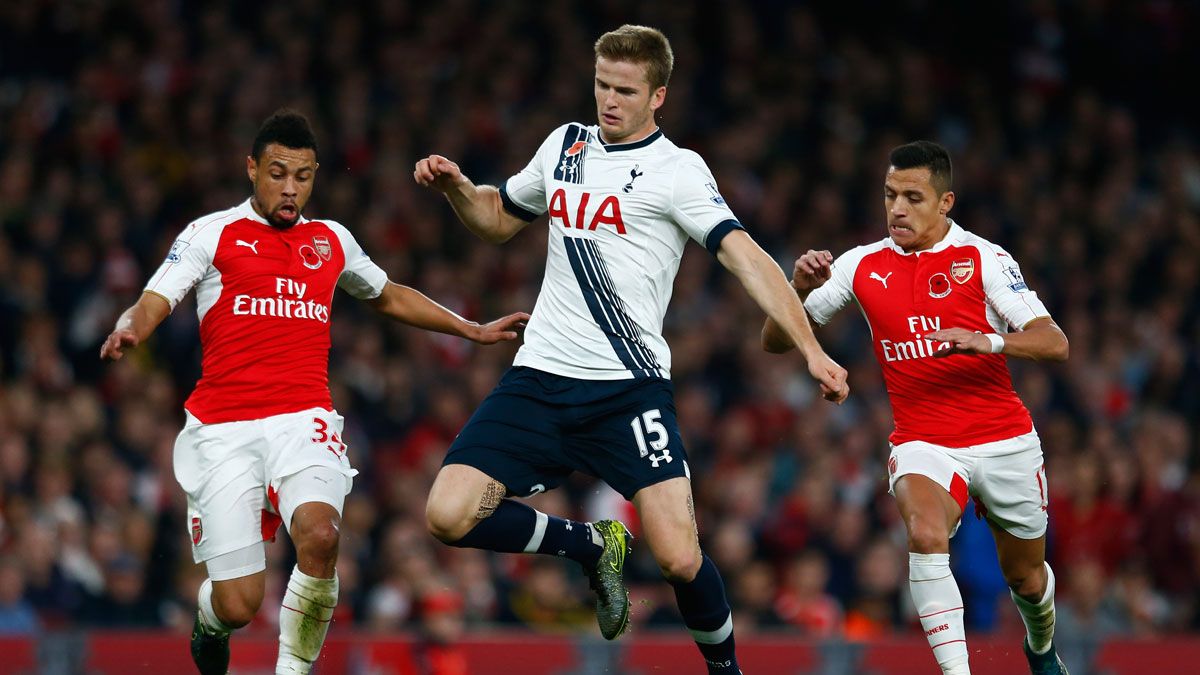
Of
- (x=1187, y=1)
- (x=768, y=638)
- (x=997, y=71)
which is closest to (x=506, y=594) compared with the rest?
(x=768, y=638)

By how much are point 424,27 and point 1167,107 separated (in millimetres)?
8495

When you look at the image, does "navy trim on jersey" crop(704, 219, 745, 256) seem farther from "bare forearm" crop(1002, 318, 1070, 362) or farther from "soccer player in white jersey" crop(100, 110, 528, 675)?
"soccer player in white jersey" crop(100, 110, 528, 675)

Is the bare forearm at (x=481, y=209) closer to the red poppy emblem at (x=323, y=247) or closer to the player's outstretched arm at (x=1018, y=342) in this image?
the red poppy emblem at (x=323, y=247)

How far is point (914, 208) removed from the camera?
306 inches

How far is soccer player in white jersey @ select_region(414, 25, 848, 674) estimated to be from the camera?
708 cm

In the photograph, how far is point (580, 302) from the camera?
7.23 metres

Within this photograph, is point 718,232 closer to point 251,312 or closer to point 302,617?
point 251,312

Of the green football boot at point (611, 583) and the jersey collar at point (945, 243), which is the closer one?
the green football boot at point (611, 583)

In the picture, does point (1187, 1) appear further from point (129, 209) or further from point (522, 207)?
point (522, 207)

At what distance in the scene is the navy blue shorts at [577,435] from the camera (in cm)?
712

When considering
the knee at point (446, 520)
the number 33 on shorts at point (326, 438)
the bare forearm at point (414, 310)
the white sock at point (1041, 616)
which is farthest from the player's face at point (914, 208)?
the number 33 on shorts at point (326, 438)

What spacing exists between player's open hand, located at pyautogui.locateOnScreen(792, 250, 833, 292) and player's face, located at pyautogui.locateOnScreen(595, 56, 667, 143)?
95cm

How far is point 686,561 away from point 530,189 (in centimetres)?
192

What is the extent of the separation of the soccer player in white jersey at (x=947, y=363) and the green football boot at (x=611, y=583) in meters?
1.21
